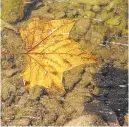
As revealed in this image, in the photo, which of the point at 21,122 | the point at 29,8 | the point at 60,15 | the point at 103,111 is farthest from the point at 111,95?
the point at 29,8

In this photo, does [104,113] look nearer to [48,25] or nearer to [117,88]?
[117,88]

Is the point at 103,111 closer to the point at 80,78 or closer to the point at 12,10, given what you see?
the point at 80,78

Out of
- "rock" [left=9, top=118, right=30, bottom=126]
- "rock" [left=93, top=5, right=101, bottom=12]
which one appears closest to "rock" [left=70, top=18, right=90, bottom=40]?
"rock" [left=93, top=5, right=101, bottom=12]

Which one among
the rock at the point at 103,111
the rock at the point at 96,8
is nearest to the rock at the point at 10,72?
the rock at the point at 103,111

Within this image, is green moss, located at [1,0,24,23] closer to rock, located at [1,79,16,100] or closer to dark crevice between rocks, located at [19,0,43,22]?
dark crevice between rocks, located at [19,0,43,22]

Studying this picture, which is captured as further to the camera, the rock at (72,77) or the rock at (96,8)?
the rock at (96,8)

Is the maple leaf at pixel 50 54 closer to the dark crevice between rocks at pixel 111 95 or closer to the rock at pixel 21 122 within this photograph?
the dark crevice between rocks at pixel 111 95
